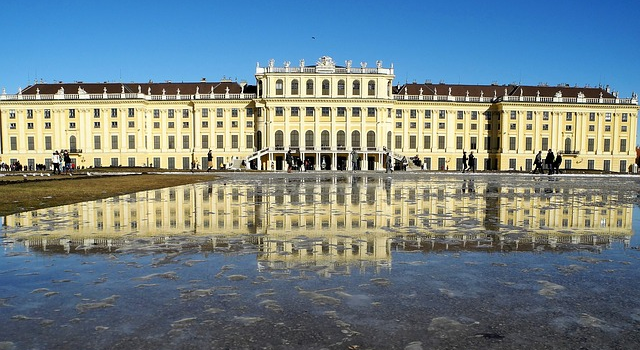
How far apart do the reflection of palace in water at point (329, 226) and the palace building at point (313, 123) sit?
5588cm

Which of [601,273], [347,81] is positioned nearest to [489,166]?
[347,81]

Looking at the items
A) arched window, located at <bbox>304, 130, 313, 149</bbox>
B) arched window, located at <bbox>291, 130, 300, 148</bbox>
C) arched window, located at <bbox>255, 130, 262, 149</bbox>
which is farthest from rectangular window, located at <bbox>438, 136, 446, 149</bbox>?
arched window, located at <bbox>255, 130, 262, 149</bbox>

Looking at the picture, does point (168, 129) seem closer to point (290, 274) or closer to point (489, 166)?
point (489, 166)

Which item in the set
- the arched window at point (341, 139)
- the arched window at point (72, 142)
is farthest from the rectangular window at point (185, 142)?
the arched window at point (341, 139)

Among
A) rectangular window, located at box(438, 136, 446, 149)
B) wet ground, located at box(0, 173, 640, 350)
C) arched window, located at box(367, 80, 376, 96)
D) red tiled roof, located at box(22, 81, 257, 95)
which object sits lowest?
wet ground, located at box(0, 173, 640, 350)

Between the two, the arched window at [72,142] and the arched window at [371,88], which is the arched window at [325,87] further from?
the arched window at [72,142]

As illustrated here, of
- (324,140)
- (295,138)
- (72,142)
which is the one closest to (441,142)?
(324,140)

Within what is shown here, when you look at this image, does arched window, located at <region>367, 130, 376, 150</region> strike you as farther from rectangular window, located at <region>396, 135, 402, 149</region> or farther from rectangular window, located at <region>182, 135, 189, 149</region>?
rectangular window, located at <region>182, 135, 189, 149</region>

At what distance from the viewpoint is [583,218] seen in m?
9.56

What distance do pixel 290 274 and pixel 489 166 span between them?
77.2m

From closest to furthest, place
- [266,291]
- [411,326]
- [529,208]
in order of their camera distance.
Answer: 1. [411,326]
2. [266,291]
3. [529,208]

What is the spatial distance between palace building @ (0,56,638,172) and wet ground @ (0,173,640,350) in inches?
2347

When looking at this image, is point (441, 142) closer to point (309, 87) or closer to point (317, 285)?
point (309, 87)

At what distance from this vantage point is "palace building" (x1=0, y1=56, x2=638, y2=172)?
69.5m
